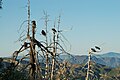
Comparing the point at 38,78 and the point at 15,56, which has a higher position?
the point at 15,56

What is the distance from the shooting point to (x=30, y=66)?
4.46m

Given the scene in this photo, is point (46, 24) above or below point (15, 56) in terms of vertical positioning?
above

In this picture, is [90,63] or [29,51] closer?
[29,51]

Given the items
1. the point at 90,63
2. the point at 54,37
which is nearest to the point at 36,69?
the point at 54,37

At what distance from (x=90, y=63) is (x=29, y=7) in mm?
25223

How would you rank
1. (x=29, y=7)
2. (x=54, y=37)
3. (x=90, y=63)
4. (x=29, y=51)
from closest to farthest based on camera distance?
1. (x=29, y=51)
2. (x=29, y=7)
3. (x=54, y=37)
4. (x=90, y=63)

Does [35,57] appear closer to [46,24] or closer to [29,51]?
[29,51]

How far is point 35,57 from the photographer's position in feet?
14.5

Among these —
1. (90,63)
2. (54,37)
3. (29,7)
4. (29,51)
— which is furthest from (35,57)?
(90,63)

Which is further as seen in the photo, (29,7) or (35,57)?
(29,7)

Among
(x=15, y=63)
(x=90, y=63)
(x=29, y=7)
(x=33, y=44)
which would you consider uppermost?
(x=29, y=7)

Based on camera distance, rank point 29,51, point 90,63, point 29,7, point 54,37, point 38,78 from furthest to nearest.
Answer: point 90,63
point 54,37
point 29,7
point 29,51
point 38,78

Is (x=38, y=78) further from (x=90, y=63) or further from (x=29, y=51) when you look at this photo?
(x=90, y=63)

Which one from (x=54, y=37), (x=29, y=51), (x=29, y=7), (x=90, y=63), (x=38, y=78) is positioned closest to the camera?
(x=38, y=78)
